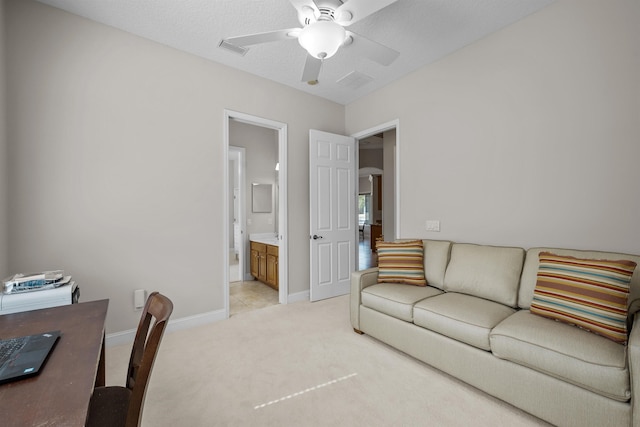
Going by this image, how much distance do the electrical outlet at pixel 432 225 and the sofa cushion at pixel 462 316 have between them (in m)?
0.94

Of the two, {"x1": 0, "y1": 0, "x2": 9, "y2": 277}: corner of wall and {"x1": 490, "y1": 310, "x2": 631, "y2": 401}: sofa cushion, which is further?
{"x1": 0, "y1": 0, "x2": 9, "y2": 277}: corner of wall

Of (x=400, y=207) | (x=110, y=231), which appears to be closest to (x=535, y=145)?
(x=400, y=207)

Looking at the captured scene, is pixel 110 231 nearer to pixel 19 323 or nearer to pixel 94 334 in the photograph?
pixel 19 323

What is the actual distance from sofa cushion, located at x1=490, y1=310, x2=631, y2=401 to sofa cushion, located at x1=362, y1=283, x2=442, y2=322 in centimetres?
64

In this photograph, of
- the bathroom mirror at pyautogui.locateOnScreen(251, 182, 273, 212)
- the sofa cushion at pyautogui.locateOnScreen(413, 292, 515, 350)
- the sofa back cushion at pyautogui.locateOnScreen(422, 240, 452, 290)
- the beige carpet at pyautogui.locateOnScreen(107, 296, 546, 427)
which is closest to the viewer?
the beige carpet at pyautogui.locateOnScreen(107, 296, 546, 427)

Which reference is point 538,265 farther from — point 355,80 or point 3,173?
point 3,173

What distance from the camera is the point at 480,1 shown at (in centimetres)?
225

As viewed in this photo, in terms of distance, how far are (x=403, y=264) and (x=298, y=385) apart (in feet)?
4.74

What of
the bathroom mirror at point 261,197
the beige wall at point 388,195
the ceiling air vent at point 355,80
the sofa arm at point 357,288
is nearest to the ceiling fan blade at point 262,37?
the ceiling air vent at point 355,80

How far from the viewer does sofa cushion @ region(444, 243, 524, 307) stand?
7.40ft

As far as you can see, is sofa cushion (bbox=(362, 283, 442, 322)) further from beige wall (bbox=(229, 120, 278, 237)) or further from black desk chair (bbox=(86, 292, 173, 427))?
beige wall (bbox=(229, 120, 278, 237))

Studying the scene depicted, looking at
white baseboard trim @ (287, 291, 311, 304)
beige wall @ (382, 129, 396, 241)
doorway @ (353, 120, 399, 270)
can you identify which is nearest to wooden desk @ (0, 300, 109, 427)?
white baseboard trim @ (287, 291, 311, 304)

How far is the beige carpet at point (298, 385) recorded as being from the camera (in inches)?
66.1

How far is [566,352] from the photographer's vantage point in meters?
1.51
